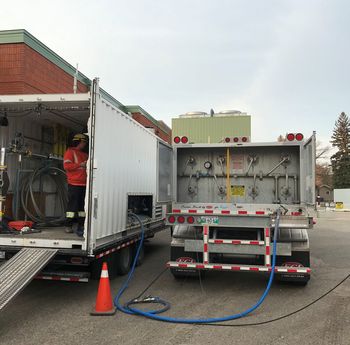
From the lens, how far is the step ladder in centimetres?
459

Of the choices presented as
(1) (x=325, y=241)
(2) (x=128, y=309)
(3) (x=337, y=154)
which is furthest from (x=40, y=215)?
(3) (x=337, y=154)

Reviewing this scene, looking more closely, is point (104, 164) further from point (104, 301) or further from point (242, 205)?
point (242, 205)

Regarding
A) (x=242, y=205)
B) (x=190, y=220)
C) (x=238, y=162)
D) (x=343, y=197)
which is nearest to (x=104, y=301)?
(x=190, y=220)

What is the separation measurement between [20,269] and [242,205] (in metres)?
4.62

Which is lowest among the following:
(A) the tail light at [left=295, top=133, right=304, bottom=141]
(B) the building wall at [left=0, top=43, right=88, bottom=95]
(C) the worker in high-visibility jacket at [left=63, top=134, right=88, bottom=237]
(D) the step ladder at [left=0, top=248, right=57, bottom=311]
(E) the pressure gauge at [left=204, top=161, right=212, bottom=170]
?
(D) the step ladder at [left=0, top=248, right=57, bottom=311]

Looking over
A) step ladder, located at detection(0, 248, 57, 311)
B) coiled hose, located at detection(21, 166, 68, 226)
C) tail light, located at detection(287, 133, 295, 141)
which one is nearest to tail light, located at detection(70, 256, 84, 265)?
step ladder, located at detection(0, 248, 57, 311)

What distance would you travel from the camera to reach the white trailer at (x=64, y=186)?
5445mm

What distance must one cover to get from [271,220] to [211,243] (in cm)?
103

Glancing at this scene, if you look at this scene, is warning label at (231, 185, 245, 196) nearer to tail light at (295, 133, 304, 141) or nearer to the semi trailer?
the semi trailer

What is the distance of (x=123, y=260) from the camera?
7277 mm

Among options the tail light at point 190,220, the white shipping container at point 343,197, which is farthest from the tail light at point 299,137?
the white shipping container at point 343,197

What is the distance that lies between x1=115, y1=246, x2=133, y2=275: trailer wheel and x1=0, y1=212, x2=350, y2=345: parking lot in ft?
0.66

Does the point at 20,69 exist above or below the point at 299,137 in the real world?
above

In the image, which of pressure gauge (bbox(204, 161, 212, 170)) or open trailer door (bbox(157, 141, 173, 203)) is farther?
pressure gauge (bbox(204, 161, 212, 170))
